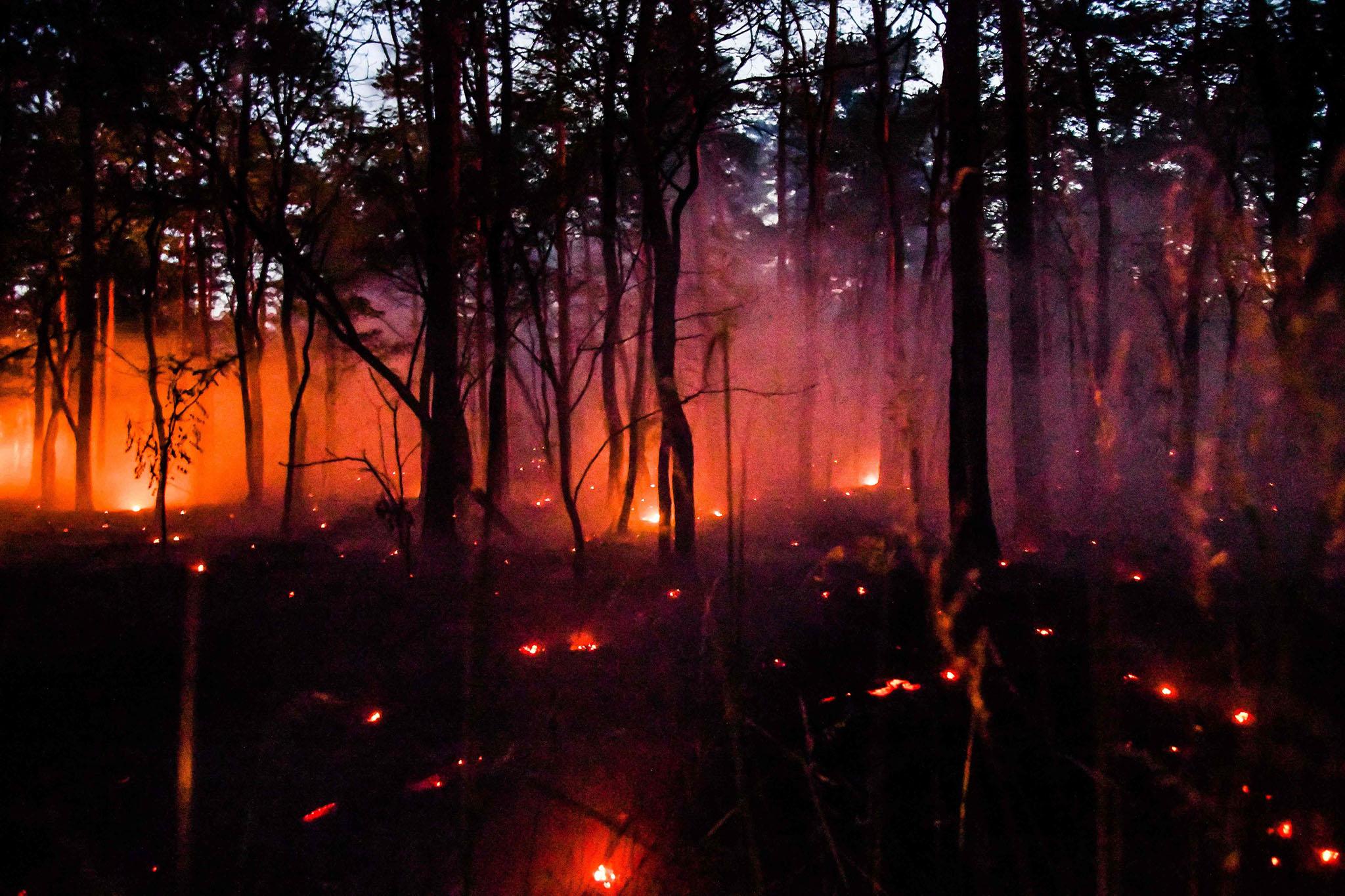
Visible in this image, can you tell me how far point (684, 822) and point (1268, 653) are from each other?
513cm

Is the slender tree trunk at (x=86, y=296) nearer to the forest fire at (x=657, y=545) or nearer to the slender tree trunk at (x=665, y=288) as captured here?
the forest fire at (x=657, y=545)

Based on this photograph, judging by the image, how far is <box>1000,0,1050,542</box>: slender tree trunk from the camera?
1065 centimetres

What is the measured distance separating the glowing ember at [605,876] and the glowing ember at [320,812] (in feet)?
4.69

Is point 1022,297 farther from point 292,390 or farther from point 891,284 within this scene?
point 292,390

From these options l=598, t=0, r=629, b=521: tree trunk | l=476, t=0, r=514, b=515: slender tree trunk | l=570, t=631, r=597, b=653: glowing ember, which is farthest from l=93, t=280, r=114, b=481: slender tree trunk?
l=570, t=631, r=597, b=653: glowing ember

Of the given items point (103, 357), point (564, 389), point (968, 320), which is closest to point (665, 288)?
point (564, 389)

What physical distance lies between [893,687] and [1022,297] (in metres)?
7.17

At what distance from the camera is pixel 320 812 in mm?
4051

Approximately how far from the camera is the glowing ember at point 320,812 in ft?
13.1

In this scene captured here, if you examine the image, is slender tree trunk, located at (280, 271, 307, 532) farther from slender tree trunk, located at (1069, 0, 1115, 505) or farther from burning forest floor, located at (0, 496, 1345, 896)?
slender tree trunk, located at (1069, 0, 1115, 505)

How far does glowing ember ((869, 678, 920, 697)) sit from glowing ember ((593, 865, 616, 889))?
2552 mm

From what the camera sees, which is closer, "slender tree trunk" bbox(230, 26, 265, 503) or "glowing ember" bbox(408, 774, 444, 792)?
"glowing ember" bbox(408, 774, 444, 792)

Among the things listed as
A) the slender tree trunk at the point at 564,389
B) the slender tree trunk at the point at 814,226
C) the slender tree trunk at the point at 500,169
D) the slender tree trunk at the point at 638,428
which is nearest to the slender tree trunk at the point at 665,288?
the slender tree trunk at the point at 564,389

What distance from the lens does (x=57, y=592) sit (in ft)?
28.6
